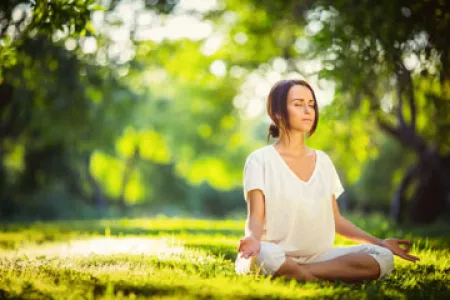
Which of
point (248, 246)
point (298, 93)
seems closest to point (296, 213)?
point (248, 246)

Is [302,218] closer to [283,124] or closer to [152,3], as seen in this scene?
[283,124]

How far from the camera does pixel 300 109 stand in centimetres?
453

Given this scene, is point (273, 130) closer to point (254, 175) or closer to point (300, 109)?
point (300, 109)

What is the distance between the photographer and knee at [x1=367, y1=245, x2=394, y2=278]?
14.4 feet

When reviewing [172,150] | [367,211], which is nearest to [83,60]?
[172,150]

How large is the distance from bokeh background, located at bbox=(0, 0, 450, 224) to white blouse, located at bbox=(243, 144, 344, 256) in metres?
2.65

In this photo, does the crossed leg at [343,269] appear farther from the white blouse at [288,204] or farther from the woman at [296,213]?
the white blouse at [288,204]

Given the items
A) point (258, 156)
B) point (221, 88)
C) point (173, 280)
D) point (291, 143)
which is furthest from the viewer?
point (221, 88)

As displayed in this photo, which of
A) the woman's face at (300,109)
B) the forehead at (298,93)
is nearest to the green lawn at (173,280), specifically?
the woman's face at (300,109)

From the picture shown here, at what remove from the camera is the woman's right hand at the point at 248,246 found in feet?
12.7

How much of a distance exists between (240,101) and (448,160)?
7.43 meters

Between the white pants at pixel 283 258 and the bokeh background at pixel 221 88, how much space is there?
3.18 metres

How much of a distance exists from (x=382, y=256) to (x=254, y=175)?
1.18 meters

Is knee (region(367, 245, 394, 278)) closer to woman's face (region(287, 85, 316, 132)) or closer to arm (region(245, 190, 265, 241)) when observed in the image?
arm (region(245, 190, 265, 241))
